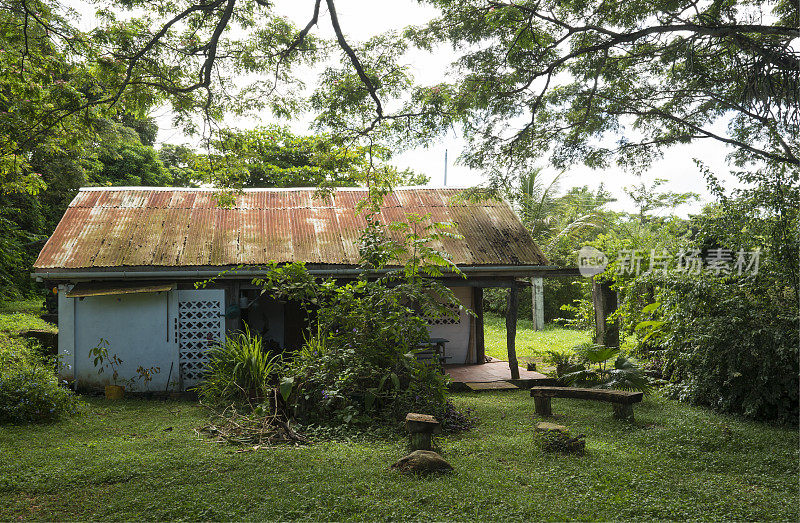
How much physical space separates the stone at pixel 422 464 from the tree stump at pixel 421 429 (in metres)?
0.46

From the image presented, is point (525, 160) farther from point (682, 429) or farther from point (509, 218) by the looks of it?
point (682, 429)

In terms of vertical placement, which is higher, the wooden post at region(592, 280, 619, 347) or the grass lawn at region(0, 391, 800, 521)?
the wooden post at region(592, 280, 619, 347)

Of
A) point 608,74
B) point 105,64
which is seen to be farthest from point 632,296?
point 105,64

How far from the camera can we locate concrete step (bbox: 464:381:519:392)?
30.7ft

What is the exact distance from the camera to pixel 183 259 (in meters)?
9.21

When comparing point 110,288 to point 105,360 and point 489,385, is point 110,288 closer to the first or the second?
point 105,360

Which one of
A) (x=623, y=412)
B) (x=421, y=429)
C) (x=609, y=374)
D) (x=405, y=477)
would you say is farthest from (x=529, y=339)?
(x=405, y=477)

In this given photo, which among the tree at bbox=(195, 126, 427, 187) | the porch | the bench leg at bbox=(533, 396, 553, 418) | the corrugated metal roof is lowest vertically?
the porch

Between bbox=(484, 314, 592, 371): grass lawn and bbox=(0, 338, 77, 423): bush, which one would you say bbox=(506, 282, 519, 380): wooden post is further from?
bbox=(0, 338, 77, 423): bush

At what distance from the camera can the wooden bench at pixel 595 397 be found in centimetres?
652

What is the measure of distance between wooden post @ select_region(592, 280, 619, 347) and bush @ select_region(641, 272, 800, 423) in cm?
218

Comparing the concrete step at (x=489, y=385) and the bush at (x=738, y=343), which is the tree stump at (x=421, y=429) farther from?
the concrete step at (x=489, y=385)

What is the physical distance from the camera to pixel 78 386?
905cm

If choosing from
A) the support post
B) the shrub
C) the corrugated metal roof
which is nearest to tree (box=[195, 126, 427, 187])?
the corrugated metal roof
